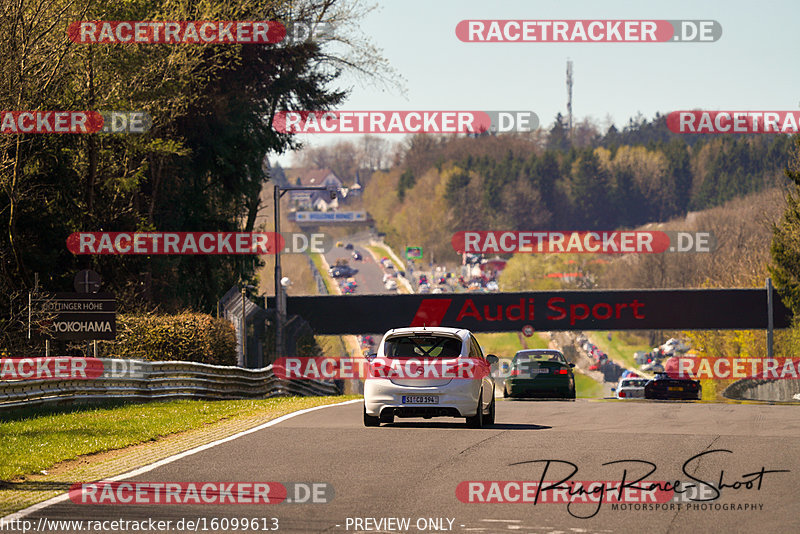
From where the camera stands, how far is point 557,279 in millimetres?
144375

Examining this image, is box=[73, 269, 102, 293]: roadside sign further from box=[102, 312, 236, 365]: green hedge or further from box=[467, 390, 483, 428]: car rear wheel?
box=[467, 390, 483, 428]: car rear wheel

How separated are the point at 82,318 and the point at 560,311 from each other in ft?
135

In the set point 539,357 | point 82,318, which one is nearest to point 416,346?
point 82,318

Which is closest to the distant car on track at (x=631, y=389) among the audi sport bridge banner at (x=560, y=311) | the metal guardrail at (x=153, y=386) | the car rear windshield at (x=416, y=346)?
the audi sport bridge banner at (x=560, y=311)

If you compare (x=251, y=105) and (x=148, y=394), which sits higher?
(x=251, y=105)

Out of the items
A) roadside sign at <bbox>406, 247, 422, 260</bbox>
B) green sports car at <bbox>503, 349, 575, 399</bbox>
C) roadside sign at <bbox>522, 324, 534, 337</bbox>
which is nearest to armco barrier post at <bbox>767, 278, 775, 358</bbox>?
roadside sign at <bbox>522, 324, 534, 337</bbox>

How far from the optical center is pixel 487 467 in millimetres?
12688

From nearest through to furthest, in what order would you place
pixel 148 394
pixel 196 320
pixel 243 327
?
pixel 148 394
pixel 196 320
pixel 243 327

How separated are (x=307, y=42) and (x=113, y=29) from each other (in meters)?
13.3

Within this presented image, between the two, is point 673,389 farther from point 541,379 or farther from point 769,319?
point 769,319

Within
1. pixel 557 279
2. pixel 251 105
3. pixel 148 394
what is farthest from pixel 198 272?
pixel 557 279

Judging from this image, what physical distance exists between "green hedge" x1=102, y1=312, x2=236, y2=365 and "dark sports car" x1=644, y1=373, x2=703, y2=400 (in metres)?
13.5

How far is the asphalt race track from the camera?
962cm

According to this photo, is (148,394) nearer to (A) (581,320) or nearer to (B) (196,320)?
(B) (196,320)
